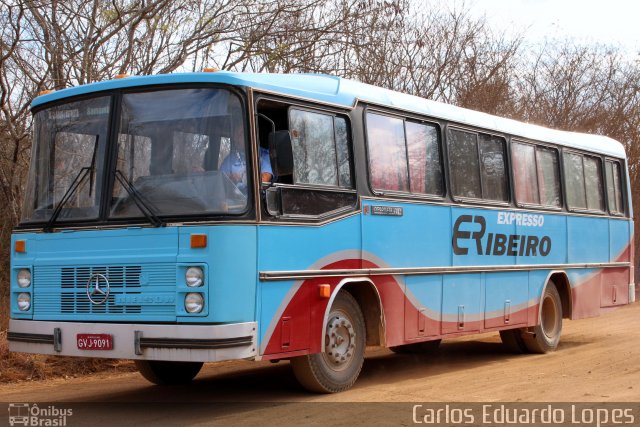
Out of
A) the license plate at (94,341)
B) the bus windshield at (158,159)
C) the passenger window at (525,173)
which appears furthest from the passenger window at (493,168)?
the license plate at (94,341)

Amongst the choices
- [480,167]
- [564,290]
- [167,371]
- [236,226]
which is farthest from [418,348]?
[236,226]

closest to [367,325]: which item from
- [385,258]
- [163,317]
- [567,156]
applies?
[385,258]

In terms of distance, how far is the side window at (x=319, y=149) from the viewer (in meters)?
8.88

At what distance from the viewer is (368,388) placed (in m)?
9.74

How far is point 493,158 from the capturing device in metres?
12.4

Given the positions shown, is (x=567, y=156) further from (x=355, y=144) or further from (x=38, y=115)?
(x=38, y=115)

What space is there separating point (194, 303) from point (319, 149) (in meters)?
2.19

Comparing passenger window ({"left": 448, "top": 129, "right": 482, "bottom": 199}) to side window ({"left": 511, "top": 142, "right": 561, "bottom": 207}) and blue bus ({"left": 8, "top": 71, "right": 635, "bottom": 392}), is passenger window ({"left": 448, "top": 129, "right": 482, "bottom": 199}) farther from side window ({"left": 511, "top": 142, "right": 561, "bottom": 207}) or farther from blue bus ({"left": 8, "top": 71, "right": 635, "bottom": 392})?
side window ({"left": 511, "top": 142, "right": 561, "bottom": 207})

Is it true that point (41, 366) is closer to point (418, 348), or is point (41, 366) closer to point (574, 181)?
point (418, 348)

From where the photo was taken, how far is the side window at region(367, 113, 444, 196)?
32.7 ft

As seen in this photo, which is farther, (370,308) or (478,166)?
(478,166)

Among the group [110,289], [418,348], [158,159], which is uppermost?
[158,159]

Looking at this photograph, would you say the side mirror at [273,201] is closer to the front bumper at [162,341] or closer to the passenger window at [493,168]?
the front bumper at [162,341]

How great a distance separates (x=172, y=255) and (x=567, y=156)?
8.26 m
